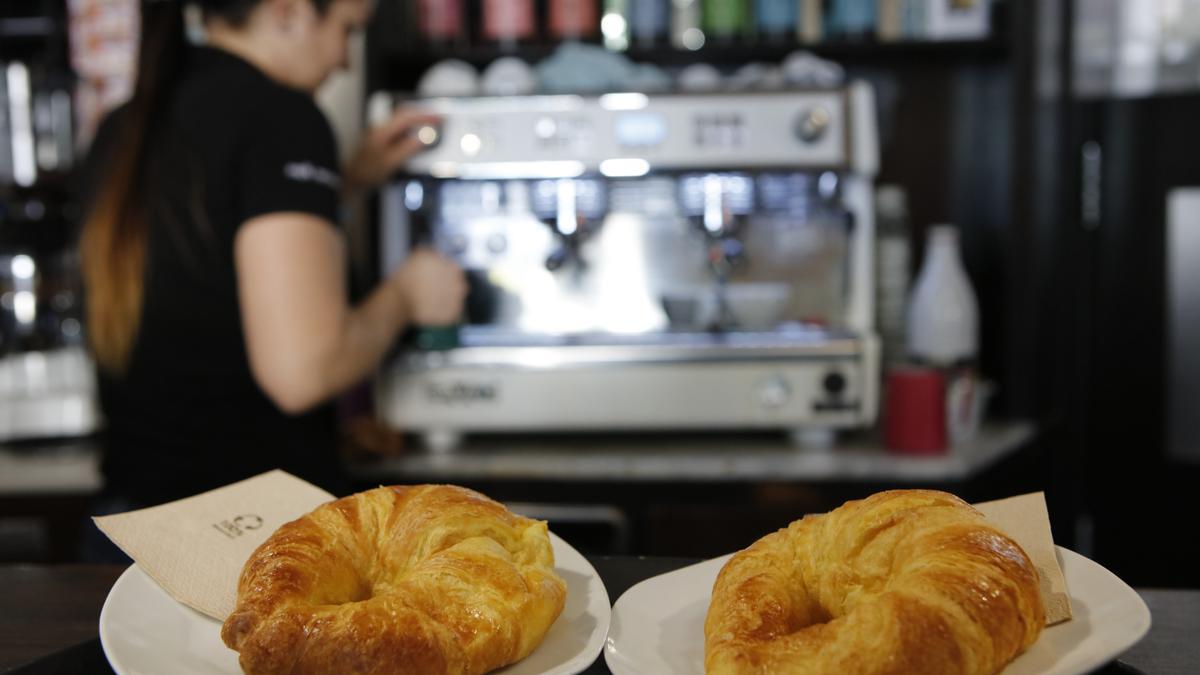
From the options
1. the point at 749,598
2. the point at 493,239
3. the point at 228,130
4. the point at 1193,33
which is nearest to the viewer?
the point at 749,598

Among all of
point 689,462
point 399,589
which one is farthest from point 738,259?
point 399,589

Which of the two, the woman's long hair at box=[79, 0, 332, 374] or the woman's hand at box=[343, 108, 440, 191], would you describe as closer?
the woman's long hair at box=[79, 0, 332, 374]

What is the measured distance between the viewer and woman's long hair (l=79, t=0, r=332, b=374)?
1.25 meters

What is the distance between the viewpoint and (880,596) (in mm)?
450

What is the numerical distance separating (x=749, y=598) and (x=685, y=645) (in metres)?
0.05

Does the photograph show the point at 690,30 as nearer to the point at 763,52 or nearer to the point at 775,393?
the point at 763,52

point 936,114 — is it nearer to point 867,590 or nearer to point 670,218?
point 670,218

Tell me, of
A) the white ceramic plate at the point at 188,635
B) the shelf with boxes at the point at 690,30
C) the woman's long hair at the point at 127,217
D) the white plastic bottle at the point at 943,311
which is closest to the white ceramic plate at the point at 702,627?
the white ceramic plate at the point at 188,635

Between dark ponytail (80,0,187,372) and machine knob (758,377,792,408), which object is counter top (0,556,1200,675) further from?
machine knob (758,377,792,408)

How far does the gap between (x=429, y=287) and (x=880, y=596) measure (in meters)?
1.30

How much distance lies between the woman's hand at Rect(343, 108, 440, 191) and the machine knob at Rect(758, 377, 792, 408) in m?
0.69

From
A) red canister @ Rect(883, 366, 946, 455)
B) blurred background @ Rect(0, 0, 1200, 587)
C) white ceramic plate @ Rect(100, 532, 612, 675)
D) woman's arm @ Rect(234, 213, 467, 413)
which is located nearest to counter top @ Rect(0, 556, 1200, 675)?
white ceramic plate @ Rect(100, 532, 612, 675)

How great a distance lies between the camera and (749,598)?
481 mm

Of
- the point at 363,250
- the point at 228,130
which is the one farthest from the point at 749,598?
the point at 363,250
